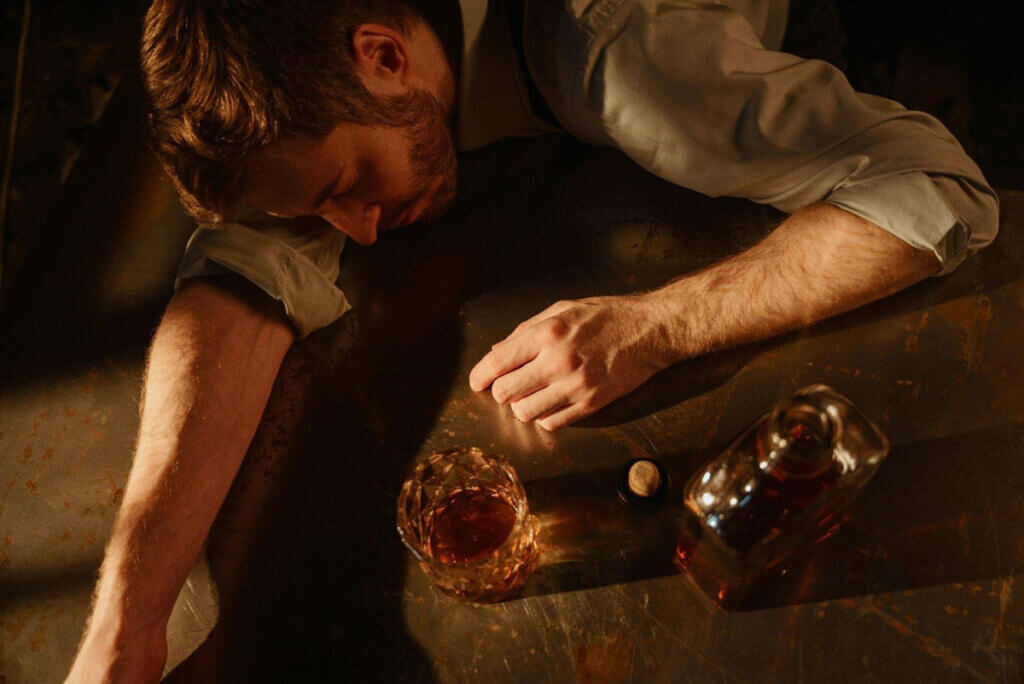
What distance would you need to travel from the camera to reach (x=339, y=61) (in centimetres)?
85

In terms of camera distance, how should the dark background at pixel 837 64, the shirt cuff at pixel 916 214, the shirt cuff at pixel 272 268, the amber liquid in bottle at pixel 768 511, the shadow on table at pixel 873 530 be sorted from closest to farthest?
the amber liquid in bottle at pixel 768 511 < the shadow on table at pixel 873 530 < the shirt cuff at pixel 916 214 < the shirt cuff at pixel 272 268 < the dark background at pixel 837 64

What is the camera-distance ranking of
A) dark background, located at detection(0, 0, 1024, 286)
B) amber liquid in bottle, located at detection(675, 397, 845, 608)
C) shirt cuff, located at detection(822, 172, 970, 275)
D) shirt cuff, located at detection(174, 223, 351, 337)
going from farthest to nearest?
dark background, located at detection(0, 0, 1024, 286) < shirt cuff, located at detection(174, 223, 351, 337) < shirt cuff, located at detection(822, 172, 970, 275) < amber liquid in bottle, located at detection(675, 397, 845, 608)

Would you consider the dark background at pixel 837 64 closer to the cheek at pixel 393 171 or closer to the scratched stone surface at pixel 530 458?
the scratched stone surface at pixel 530 458

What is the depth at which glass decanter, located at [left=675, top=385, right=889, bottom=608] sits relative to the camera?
0.67 m

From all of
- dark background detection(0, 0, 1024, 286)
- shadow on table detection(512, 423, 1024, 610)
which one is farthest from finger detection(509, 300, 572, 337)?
dark background detection(0, 0, 1024, 286)

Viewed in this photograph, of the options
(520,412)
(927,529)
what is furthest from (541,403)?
(927,529)

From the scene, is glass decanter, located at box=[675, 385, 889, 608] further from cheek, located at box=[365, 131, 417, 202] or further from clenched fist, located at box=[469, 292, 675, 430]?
cheek, located at box=[365, 131, 417, 202]

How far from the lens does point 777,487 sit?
70 cm

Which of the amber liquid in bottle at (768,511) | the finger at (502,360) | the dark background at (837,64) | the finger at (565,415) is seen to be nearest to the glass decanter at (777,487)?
the amber liquid in bottle at (768,511)

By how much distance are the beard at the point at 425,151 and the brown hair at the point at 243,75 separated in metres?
0.06

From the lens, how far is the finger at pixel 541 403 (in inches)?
35.7

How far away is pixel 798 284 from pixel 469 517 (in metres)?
0.54

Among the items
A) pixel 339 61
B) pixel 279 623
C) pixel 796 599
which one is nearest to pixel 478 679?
pixel 279 623

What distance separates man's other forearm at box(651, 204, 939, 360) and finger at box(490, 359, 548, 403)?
0.19m
